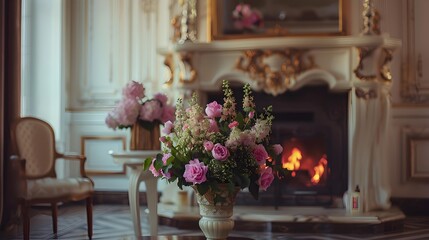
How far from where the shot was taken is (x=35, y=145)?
3754 millimetres

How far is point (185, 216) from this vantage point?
4.11 m

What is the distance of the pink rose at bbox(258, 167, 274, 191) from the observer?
1947 millimetres

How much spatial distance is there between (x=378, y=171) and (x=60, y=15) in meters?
2.71

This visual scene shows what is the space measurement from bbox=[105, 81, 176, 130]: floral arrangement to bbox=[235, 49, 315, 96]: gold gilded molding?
42.3 inches

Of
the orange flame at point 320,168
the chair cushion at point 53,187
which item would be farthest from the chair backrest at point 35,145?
the orange flame at point 320,168

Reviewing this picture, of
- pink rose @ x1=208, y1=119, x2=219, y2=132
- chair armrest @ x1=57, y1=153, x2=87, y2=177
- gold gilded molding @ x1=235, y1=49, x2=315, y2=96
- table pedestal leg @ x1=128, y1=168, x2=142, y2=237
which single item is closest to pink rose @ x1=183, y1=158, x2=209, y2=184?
pink rose @ x1=208, y1=119, x2=219, y2=132

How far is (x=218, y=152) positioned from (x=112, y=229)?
93.0 inches

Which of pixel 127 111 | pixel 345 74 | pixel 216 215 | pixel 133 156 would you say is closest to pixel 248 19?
pixel 345 74

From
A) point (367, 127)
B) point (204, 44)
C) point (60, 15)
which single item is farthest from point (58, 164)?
point (367, 127)

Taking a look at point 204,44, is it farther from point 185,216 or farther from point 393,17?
point 393,17

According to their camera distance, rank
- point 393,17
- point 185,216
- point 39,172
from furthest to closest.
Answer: point 393,17 → point 185,216 → point 39,172

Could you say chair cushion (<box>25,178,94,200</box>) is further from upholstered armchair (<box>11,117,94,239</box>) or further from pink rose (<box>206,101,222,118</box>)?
pink rose (<box>206,101,222,118</box>)

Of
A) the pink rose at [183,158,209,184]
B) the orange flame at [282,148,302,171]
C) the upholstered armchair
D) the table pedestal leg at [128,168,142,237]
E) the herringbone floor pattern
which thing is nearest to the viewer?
the pink rose at [183,158,209,184]

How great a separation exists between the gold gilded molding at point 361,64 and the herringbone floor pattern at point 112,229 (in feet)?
3.30
